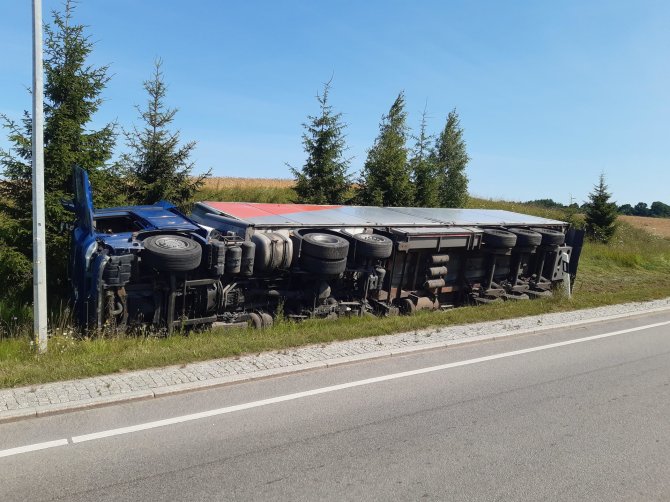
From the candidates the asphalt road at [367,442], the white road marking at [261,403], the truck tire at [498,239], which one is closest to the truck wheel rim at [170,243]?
the asphalt road at [367,442]

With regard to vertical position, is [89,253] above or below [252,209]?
below

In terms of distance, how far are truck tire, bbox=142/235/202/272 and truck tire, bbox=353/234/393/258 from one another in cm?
317

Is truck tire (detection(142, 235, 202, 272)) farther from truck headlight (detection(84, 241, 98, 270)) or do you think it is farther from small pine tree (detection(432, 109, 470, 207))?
small pine tree (detection(432, 109, 470, 207))

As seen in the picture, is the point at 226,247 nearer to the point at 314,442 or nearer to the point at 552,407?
the point at 314,442

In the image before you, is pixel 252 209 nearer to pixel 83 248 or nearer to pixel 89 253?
pixel 83 248

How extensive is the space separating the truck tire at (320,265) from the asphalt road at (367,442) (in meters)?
2.36

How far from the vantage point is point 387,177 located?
19703 mm

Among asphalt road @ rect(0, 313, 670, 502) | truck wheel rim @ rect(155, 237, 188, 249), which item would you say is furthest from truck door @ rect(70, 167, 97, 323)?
asphalt road @ rect(0, 313, 670, 502)

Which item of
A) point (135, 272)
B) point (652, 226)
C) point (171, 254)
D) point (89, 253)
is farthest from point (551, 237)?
point (652, 226)

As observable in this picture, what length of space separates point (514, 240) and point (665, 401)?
605 centimetres

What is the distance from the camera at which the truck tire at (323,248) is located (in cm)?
913

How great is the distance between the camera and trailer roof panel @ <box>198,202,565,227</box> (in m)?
9.95

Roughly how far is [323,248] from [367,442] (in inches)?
178

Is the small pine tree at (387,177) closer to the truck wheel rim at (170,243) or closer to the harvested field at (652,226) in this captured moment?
the truck wheel rim at (170,243)
